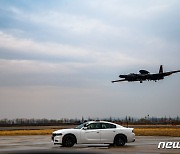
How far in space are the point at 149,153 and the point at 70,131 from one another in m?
5.72

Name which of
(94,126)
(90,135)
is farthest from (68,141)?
(94,126)

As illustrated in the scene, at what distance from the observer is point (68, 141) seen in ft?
73.2

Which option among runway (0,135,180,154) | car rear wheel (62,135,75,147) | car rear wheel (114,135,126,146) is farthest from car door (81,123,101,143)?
car rear wheel (114,135,126,146)

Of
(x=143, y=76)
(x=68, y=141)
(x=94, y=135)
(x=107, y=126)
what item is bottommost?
(x=68, y=141)

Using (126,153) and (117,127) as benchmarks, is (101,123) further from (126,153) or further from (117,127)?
(126,153)

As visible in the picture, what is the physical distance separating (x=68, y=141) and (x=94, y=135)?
1500 millimetres

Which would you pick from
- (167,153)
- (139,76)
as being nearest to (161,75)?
(139,76)

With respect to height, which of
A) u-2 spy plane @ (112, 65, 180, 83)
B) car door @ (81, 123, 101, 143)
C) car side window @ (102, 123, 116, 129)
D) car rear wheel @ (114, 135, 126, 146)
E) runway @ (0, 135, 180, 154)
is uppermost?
u-2 spy plane @ (112, 65, 180, 83)

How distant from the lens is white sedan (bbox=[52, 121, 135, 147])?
2227cm

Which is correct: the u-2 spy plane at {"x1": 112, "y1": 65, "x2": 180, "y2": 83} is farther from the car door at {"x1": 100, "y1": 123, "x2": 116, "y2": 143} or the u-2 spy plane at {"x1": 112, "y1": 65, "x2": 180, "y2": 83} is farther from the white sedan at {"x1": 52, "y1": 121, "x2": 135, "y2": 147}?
the car door at {"x1": 100, "y1": 123, "x2": 116, "y2": 143}

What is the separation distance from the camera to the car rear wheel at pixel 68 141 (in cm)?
2224

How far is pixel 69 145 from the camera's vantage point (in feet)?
73.2

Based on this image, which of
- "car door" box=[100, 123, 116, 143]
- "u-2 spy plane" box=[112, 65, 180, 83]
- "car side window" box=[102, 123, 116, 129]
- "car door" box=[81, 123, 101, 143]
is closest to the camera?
"car door" box=[81, 123, 101, 143]

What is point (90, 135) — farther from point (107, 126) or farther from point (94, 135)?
point (107, 126)
